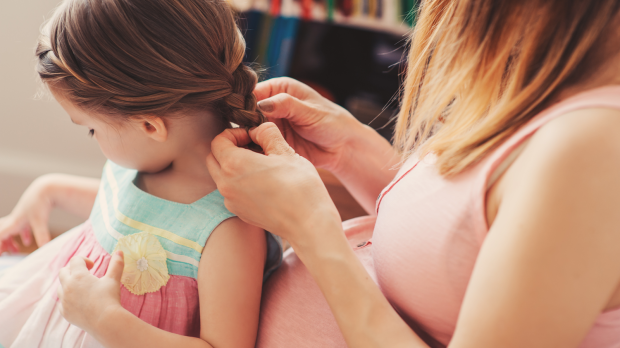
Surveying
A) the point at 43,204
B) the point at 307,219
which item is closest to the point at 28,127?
the point at 43,204

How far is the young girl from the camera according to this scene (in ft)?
2.23

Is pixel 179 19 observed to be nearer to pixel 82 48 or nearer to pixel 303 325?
pixel 82 48

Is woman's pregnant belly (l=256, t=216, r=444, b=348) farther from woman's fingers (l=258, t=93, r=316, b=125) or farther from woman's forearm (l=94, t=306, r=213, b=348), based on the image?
woman's fingers (l=258, t=93, r=316, b=125)

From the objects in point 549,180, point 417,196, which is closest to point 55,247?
point 417,196

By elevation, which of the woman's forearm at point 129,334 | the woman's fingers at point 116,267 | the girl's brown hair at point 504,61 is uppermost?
the girl's brown hair at point 504,61

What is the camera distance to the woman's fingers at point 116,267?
734 millimetres

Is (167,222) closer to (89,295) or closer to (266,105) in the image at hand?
(89,295)

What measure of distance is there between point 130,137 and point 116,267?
0.73 feet

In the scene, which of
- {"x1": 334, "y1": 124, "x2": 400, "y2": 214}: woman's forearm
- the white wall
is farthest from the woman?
the white wall

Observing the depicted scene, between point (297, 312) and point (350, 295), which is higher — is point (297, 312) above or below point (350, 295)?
below

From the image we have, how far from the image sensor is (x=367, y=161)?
1010 mm

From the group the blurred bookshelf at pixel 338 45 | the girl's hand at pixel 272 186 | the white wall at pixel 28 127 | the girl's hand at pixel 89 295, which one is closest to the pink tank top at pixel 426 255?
the girl's hand at pixel 272 186

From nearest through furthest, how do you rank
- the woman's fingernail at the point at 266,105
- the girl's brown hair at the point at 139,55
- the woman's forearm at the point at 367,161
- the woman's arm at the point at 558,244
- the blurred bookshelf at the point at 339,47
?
the woman's arm at the point at 558,244 → the girl's brown hair at the point at 139,55 → the woman's fingernail at the point at 266,105 → the woman's forearm at the point at 367,161 → the blurred bookshelf at the point at 339,47

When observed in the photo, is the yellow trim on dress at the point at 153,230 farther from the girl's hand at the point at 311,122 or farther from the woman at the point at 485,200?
the girl's hand at the point at 311,122
